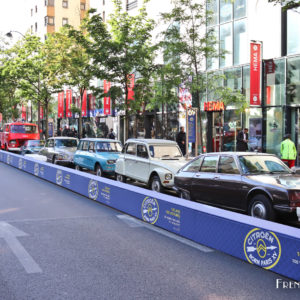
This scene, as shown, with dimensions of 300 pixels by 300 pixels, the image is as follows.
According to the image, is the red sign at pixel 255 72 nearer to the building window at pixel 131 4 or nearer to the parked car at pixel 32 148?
the parked car at pixel 32 148

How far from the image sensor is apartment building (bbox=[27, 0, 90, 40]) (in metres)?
56.7

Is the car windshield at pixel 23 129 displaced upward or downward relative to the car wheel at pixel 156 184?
upward

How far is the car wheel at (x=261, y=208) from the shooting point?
8012mm

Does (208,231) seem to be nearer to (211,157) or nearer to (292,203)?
(292,203)

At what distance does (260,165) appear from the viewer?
925 cm

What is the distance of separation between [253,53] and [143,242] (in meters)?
16.1

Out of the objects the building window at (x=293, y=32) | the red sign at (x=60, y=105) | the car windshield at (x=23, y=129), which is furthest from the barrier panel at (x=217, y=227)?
the red sign at (x=60, y=105)

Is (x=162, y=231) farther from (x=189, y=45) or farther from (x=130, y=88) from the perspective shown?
(x=130, y=88)

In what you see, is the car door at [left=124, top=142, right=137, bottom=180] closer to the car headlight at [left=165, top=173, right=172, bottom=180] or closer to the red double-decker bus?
the car headlight at [left=165, top=173, right=172, bottom=180]

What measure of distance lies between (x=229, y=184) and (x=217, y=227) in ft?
9.51

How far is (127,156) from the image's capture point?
14.7 m

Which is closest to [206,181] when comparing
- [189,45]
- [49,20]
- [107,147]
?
[107,147]

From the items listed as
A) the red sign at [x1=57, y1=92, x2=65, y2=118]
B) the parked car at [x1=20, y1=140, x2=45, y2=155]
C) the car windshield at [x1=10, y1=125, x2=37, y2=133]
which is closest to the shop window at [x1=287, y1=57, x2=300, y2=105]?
the parked car at [x1=20, y1=140, x2=45, y2=155]
